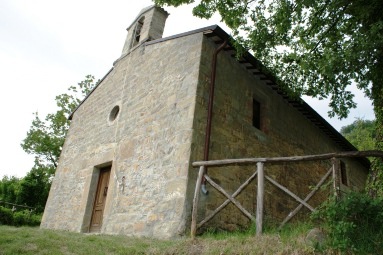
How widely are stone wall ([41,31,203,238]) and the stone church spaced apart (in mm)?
28

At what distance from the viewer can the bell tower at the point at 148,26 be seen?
A: 9.38m

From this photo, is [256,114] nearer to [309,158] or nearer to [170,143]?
[170,143]

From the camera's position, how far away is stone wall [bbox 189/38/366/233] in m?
6.38

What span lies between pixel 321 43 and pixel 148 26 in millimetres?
4919

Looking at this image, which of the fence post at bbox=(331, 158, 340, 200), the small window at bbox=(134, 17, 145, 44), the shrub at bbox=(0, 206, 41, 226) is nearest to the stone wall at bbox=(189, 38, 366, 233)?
the fence post at bbox=(331, 158, 340, 200)

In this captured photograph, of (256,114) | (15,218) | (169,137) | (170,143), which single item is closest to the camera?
(170,143)

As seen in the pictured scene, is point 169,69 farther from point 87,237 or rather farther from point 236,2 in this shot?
point 87,237

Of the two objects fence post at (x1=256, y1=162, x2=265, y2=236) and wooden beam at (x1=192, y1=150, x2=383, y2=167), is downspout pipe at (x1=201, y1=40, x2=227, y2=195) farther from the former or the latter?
fence post at (x1=256, y1=162, x2=265, y2=236)

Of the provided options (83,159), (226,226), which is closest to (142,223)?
(226,226)

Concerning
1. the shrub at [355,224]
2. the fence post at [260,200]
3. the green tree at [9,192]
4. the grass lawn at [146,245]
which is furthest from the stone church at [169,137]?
the green tree at [9,192]

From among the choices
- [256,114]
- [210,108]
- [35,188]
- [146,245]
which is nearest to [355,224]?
[146,245]

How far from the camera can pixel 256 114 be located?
8.49 meters

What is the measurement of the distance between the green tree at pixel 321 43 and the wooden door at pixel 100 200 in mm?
4608

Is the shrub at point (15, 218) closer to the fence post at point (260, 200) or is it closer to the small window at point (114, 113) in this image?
the small window at point (114, 113)
